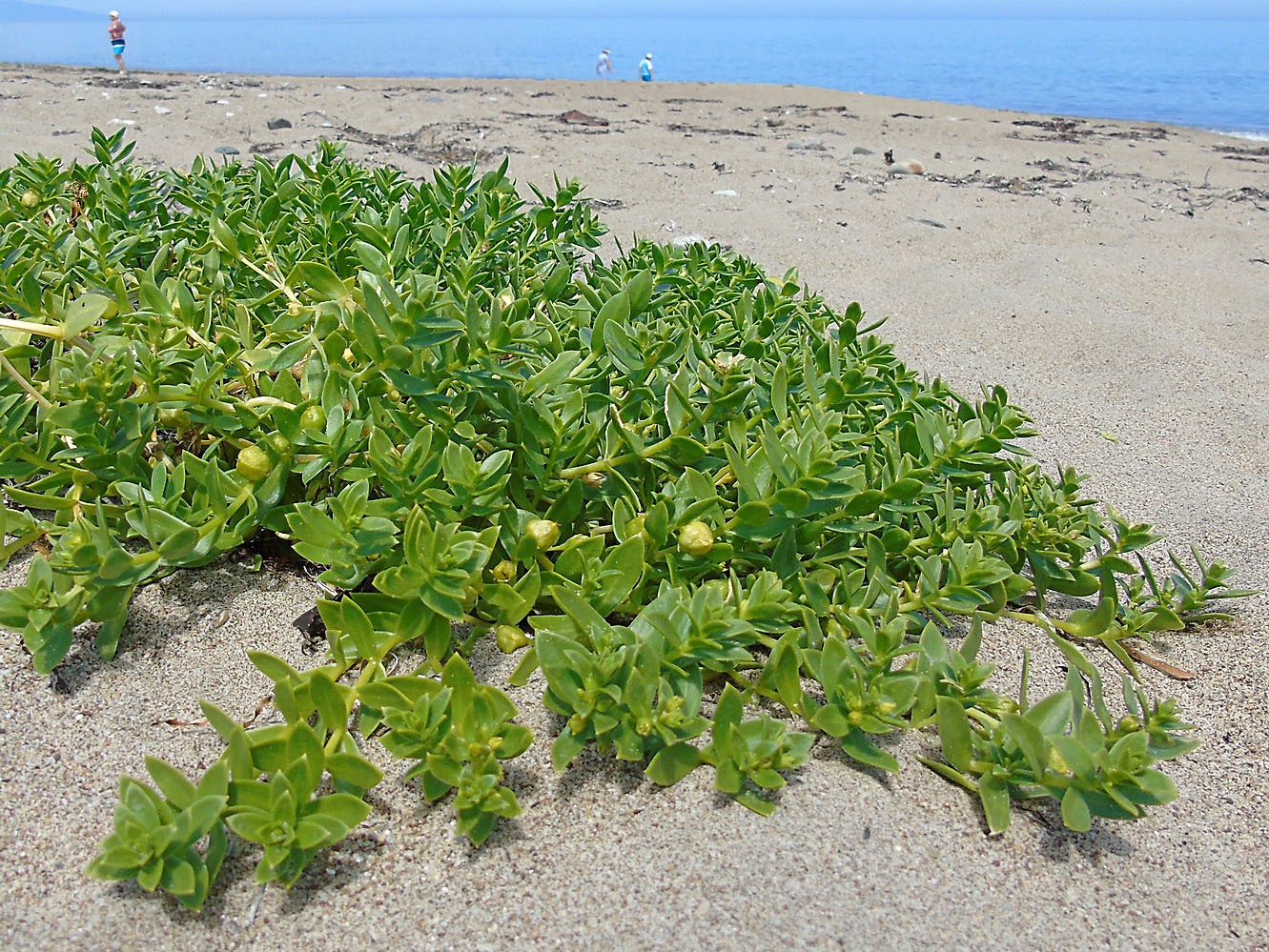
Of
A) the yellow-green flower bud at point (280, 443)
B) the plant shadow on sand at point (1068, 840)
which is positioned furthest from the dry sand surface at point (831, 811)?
the yellow-green flower bud at point (280, 443)

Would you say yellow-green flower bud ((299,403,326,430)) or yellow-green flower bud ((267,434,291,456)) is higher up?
yellow-green flower bud ((299,403,326,430))

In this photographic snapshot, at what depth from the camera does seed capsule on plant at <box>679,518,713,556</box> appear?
166cm

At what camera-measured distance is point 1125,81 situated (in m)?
25.3

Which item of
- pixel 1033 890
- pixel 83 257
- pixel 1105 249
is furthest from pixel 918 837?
pixel 1105 249

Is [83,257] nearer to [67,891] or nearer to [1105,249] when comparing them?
[67,891]

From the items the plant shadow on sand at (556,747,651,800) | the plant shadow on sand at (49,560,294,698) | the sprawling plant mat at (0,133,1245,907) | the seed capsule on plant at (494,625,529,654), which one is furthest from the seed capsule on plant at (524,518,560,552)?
the plant shadow on sand at (49,560,294,698)

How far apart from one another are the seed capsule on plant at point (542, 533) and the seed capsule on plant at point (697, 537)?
23cm

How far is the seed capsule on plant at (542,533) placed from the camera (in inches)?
66.7

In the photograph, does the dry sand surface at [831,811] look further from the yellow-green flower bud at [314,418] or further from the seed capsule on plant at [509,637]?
the yellow-green flower bud at [314,418]

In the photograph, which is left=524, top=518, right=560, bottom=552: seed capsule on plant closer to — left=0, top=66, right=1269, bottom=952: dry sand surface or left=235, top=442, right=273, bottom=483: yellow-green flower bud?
left=0, top=66, right=1269, bottom=952: dry sand surface

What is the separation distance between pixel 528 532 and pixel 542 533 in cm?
3

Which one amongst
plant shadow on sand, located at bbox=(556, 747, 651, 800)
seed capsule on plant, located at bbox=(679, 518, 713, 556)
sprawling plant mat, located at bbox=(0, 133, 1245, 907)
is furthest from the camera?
seed capsule on plant, located at bbox=(679, 518, 713, 556)

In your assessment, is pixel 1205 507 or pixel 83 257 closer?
pixel 83 257

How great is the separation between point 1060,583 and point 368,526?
1.45 m
